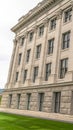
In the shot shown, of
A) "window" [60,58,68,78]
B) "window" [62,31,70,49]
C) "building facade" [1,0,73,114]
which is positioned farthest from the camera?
"window" [62,31,70,49]

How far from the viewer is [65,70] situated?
30.9 meters

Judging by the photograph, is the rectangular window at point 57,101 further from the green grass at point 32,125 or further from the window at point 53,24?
the green grass at point 32,125

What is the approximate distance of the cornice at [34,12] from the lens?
37888 millimetres

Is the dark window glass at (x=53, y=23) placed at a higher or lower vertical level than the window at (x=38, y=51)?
higher

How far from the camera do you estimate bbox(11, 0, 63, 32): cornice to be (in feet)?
124

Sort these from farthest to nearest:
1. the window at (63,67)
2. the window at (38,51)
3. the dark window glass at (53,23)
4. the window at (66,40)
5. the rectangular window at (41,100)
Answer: the window at (38,51) < the dark window glass at (53,23) < the rectangular window at (41,100) < the window at (66,40) < the window at (63,67)

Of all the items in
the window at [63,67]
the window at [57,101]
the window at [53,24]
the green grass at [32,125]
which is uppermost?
the window at [53,24]

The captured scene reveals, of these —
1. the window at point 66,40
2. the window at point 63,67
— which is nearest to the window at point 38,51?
the window at point 66,40

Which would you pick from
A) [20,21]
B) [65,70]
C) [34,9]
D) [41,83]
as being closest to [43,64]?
[41,83]

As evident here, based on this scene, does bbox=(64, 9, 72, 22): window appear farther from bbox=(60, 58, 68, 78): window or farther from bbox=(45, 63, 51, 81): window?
bbox=(45, 63, 51, 81): window

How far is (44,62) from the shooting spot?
3591 cm

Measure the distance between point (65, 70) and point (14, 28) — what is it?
75.9 ft

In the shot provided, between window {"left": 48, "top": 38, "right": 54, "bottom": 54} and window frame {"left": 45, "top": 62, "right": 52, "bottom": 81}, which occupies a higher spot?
window {"left": 48, "top": 38, "right": 54, "bottom": 54}

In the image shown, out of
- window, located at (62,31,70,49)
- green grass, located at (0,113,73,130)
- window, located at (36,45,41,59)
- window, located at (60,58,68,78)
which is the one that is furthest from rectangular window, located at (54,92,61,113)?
green grass, located at (0,113,73,130)
